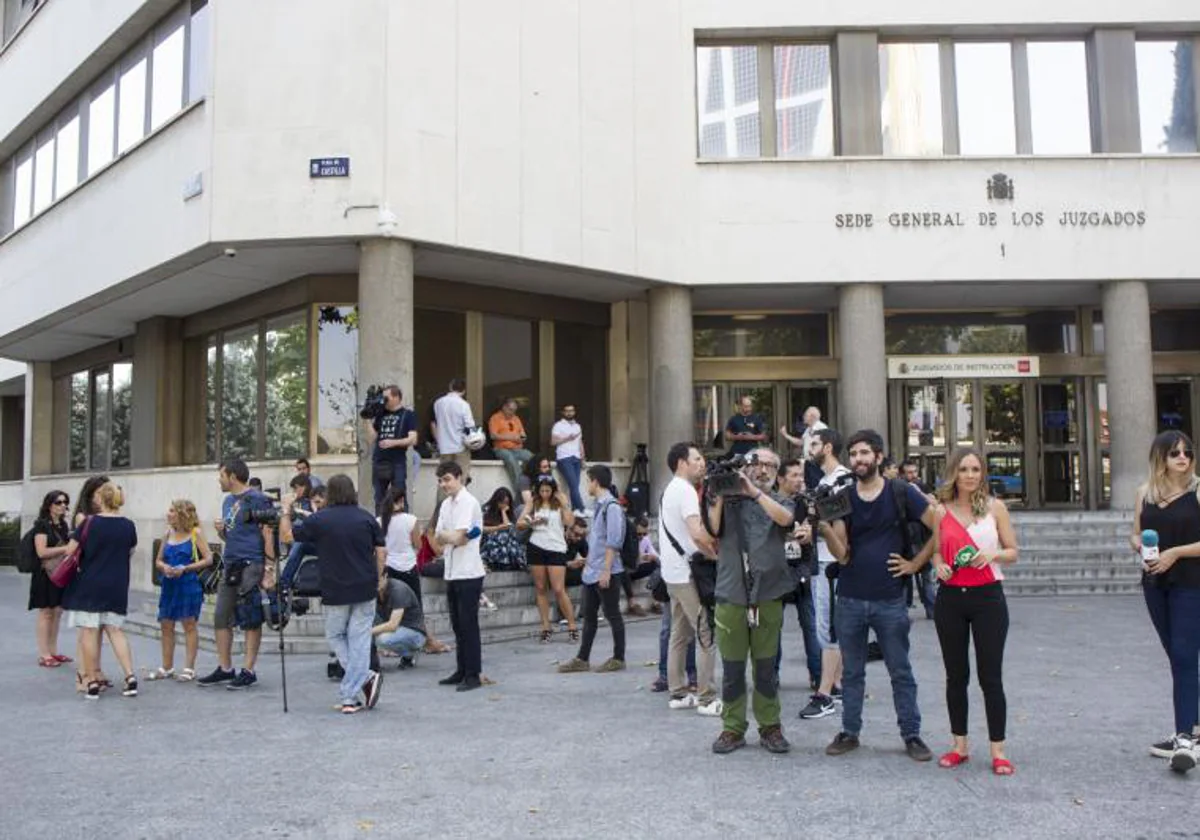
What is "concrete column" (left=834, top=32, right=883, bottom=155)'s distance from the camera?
61.1 ft

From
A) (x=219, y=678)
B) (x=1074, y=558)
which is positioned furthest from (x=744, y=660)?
(x=1074, y=558)

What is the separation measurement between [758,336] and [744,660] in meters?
14.9

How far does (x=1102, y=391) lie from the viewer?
2094 cm

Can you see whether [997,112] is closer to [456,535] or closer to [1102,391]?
[1102,391]

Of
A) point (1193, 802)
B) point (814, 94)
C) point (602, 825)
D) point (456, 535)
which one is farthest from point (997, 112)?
point (602, 825)

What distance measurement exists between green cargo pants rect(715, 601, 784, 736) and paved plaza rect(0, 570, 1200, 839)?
235 millimetres

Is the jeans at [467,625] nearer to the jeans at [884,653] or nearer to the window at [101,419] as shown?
the jeans at [884,653]

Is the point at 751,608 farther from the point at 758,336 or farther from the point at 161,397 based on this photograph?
the point at 161,397

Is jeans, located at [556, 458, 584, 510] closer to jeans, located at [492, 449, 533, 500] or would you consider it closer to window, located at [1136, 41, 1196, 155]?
jeans, located at [492, 449, 533, 500]

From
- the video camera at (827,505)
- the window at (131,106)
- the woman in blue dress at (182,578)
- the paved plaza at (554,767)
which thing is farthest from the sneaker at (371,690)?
the window at (131,106)

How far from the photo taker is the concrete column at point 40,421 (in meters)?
25.0

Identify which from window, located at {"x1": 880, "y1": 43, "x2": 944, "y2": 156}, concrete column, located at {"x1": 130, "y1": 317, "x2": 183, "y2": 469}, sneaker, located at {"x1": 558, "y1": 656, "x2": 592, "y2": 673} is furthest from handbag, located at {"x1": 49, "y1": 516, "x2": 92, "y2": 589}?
window, located at {"x1": 880, "y1": 43, "x2": 944, "y2": 156}

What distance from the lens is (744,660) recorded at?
6.55 metres

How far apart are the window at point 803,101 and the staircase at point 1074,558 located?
734 centimetres
